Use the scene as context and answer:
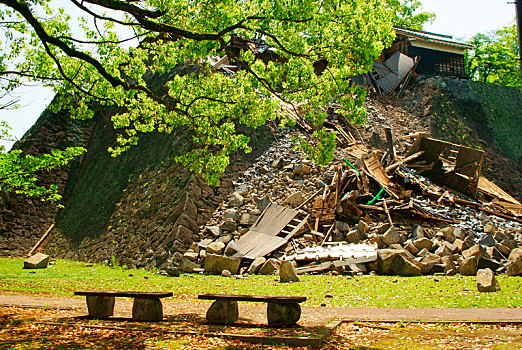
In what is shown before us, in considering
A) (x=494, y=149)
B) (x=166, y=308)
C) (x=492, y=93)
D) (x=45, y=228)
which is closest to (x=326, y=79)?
(x=166, y=308)

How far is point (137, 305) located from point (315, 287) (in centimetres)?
606

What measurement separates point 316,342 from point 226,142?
8.58 metres

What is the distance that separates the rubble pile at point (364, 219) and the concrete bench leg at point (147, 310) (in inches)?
321

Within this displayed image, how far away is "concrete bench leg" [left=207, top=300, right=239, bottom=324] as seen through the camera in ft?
24.8

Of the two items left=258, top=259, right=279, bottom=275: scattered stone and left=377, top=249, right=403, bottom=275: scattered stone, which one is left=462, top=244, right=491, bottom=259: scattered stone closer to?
left=377, top=249, right=403, bottom=275: scattered stone

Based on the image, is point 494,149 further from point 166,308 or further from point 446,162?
point 166,308

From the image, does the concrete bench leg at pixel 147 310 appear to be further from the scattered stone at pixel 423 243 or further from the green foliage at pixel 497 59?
the green foliage at pixel 497 59

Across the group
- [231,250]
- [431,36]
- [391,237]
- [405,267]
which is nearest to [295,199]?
[231,250]

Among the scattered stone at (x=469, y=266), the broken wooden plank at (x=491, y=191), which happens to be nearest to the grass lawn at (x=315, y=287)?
the scattered stone at (x=469, y=266)

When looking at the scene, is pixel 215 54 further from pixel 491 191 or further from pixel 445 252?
pixel 491 191

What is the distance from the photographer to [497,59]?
47594 millimetres

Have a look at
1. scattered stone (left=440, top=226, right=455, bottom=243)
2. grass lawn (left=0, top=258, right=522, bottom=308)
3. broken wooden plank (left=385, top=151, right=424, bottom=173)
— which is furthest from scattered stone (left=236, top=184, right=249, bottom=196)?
scattered stone (left=440, top=226, right=455, bottom=243)

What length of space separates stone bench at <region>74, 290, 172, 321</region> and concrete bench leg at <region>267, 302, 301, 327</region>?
1.84 m

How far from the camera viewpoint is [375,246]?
53.3ft
